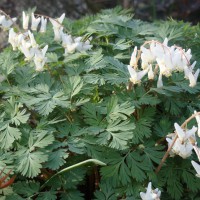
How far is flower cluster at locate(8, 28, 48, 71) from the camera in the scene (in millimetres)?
2689

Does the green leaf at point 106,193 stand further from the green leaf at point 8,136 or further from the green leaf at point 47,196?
the green leaf at point 8,136

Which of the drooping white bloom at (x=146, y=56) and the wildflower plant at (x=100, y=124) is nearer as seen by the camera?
the wildflower plant at (x=100, y=124)

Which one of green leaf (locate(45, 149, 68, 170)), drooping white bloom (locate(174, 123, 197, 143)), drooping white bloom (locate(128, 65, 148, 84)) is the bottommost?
green leaf (locate(45, 149, 68, 170))

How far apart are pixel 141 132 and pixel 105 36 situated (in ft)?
3.25

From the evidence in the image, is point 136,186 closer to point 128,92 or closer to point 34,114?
point 128,92

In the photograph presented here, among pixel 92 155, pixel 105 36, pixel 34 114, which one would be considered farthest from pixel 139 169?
pixel 105 36

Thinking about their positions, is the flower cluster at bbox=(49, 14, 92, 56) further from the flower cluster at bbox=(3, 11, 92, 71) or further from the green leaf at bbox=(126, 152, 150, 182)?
the green leaf at bbox=(126, 152, 150, 182)

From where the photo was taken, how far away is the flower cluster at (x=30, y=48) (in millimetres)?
2689

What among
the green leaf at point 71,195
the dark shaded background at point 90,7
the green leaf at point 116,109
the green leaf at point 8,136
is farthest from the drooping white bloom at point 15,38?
the dark shaded background at point 90,7

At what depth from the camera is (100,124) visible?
2453 millimetres

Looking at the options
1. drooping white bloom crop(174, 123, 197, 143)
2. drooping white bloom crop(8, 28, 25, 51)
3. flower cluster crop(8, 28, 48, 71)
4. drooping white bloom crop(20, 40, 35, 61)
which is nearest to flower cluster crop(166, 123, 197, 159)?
drooping white bloom crop(174, 123, 197, 143)

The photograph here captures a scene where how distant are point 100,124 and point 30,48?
29.8 inches

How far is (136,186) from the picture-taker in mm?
2340

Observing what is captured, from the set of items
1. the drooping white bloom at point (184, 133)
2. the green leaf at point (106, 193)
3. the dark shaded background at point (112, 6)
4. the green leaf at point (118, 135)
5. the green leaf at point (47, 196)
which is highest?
the drooping white bloom at point (184, 133)
